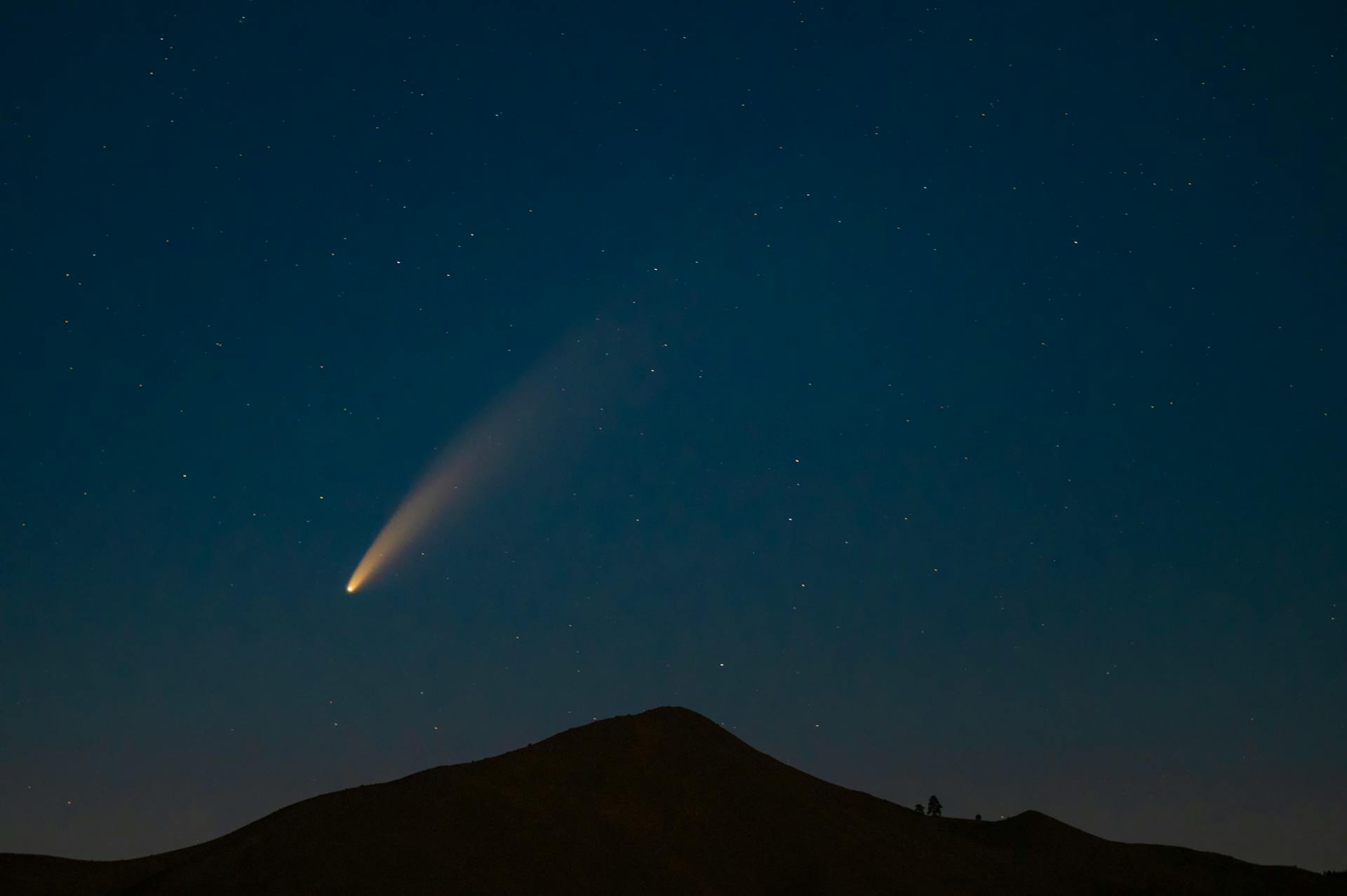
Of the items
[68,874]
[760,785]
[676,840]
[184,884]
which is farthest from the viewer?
[760,785]

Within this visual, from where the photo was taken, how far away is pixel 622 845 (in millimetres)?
31547

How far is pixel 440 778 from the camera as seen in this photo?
112 ft

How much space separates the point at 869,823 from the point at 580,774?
12.2 meters

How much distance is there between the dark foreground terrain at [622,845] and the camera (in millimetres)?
28688

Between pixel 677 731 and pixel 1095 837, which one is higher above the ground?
pixel 677 731

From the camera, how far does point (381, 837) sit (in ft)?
97.0

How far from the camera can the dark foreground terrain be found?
28.7 meters

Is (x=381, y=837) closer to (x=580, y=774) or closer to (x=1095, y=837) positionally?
(x=580, y=774)

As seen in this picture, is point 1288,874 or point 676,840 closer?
point 676,840

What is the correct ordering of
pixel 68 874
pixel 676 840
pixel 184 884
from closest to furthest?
pixel 184 884 < pixel 676 840 < pixel 68 874

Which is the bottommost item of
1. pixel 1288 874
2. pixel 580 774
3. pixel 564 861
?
pixel 1288 874

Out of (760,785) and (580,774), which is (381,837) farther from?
(760,785)

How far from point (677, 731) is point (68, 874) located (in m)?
23.0

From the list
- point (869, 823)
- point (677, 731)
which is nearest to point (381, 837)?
point (677, 731)
